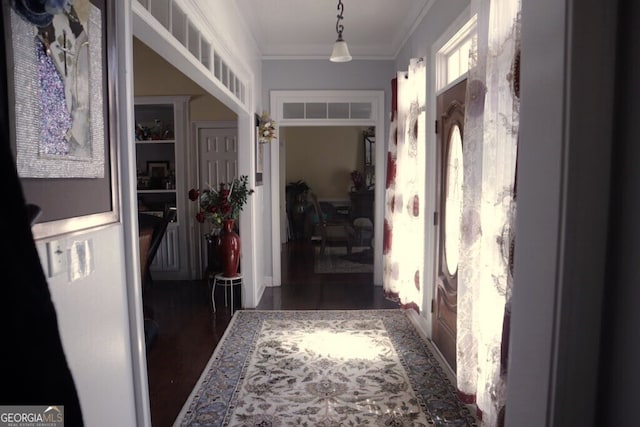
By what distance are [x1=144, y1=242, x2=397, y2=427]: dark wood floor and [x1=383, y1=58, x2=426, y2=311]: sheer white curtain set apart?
1.77 feet

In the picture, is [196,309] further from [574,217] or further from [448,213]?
[574,217]

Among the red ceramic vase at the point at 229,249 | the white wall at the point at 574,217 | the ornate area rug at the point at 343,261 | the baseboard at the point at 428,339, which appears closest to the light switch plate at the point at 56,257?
the white wall at the point at 574,217

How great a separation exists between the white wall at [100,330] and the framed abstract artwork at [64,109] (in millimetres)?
101

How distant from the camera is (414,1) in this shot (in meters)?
3.34

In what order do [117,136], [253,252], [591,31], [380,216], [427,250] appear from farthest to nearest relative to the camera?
1. [380,216]
2. [253,252]
3. [427,250]
4. [117,136]
5. [591,31]

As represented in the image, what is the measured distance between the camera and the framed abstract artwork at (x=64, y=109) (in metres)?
0.94

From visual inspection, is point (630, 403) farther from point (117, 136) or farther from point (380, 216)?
point (380, 216)

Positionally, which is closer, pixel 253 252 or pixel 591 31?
pixel 591 31

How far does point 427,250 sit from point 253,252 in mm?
1810

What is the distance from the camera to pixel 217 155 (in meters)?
5.04

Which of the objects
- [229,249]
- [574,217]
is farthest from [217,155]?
[574,217]

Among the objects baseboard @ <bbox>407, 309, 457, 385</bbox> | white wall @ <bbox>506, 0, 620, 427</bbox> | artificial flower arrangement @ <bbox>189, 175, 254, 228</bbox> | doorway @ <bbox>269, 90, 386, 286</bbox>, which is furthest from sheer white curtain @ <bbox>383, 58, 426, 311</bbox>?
white wall @ <bbox>506, 0, 620, 427</bbox>

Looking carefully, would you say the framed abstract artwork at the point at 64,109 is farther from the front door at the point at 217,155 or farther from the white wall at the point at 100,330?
the front door at the point at 217,155

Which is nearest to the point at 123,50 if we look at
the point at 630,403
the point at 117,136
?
the point at 117,136
